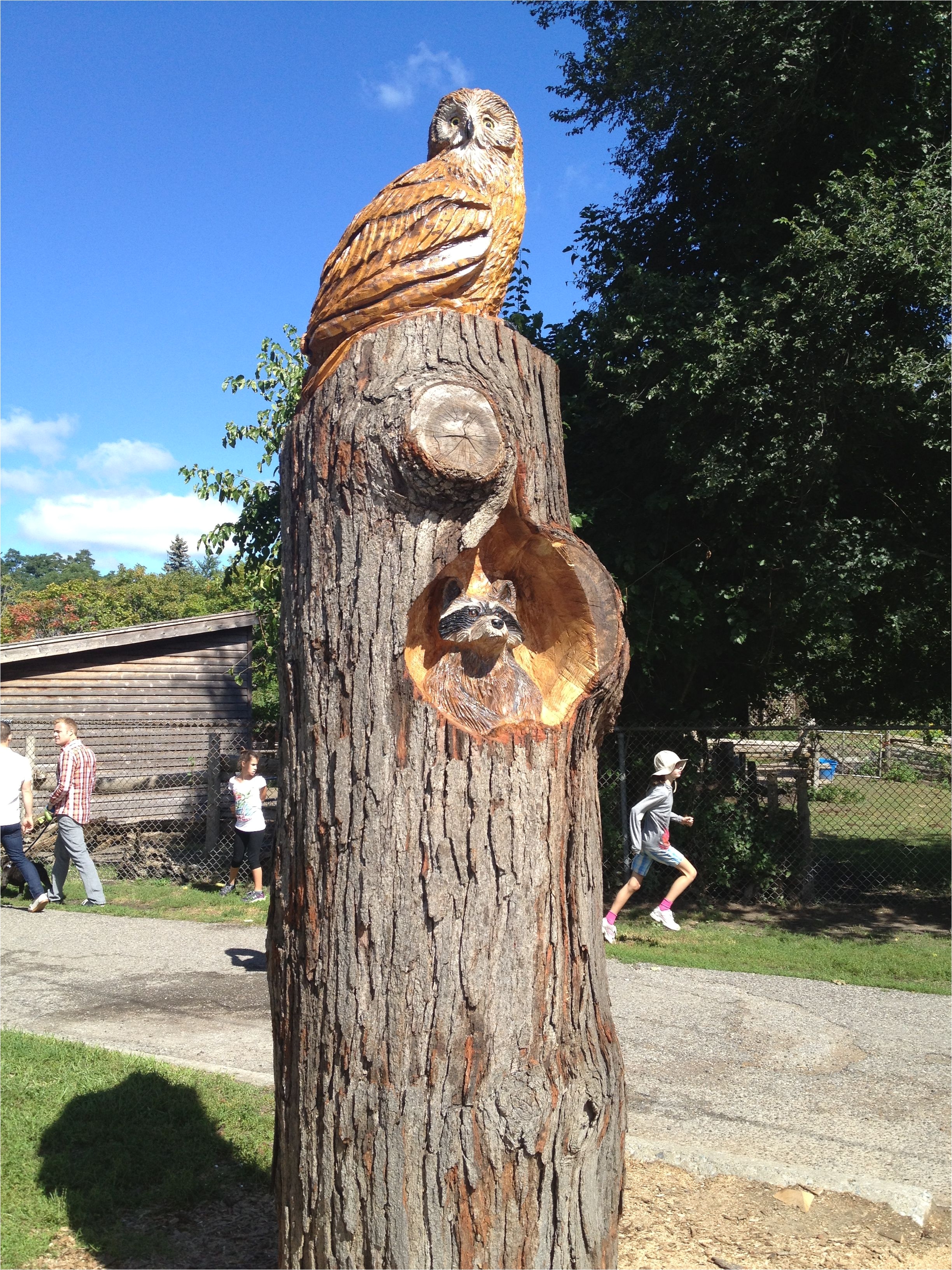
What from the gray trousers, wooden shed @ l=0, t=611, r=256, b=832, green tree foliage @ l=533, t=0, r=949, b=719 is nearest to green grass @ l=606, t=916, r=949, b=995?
green tree foliage @ l=533, t=0, r=949, b=719

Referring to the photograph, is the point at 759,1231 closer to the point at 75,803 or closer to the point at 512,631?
the point at 512,631

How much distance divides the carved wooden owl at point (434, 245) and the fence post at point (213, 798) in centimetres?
990

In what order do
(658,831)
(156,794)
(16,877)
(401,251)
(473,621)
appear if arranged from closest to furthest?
→ (473,621) → (401,251) → (658,831) → (16,877) → (156,794)

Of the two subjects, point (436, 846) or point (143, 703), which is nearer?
point (436, 846)

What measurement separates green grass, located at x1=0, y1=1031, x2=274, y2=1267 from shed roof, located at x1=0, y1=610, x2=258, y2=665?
29.0 ft

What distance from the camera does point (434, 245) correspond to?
9.98 feet

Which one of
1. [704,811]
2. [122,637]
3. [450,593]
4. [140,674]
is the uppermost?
[122,637]

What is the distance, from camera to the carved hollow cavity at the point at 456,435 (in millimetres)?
2465

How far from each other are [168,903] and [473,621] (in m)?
8.54

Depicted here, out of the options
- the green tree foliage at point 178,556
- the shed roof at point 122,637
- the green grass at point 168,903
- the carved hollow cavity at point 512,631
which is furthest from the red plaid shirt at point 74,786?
the green tree foliage at point 178,556

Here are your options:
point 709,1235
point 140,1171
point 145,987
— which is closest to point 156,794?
point 145,987

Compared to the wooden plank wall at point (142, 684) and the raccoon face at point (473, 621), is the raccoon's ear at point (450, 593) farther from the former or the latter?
the wooden plank wall at point (142, 684)

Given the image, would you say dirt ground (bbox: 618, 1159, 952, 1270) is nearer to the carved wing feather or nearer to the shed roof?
the carved wing feather

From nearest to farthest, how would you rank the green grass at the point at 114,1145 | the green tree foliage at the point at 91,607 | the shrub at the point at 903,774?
the green grass at the point at 114,1145 → the shrub at the point at 903,774 → the green tree foliage at the point at 91,607
